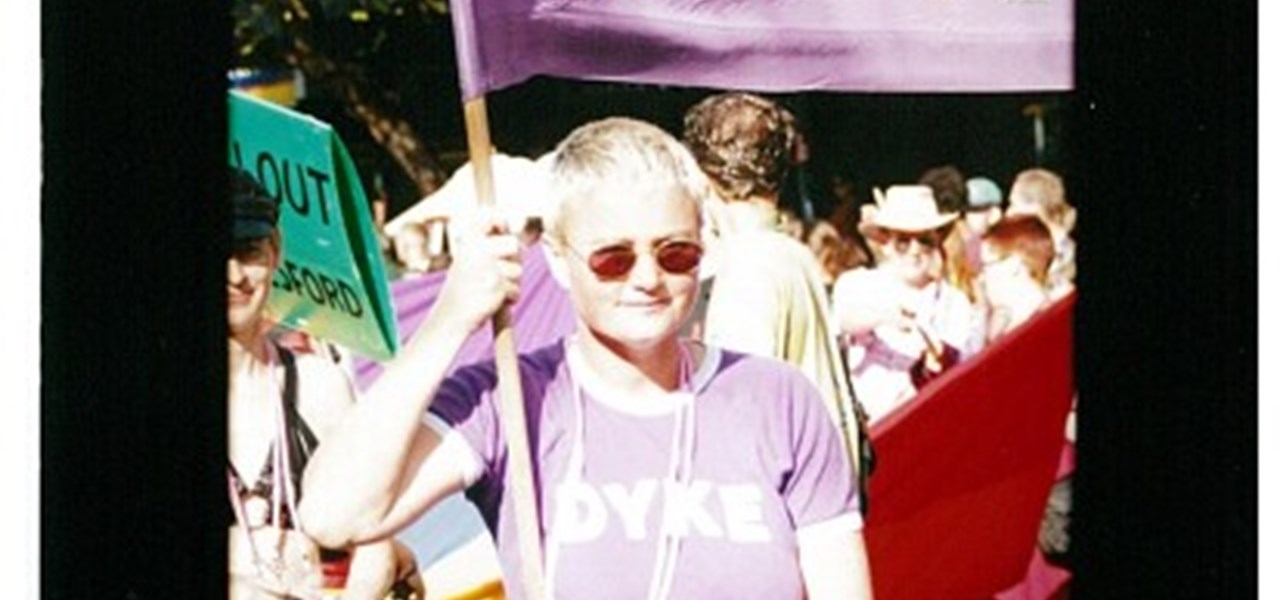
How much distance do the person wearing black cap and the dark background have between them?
0.04 meters

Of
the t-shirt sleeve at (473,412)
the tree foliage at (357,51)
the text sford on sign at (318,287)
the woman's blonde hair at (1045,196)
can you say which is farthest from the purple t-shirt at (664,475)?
the woman's blonde hair at (1045,196)

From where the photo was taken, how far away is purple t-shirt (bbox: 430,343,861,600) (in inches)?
188

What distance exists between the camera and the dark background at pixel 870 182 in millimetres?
4820

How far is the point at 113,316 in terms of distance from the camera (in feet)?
15.9

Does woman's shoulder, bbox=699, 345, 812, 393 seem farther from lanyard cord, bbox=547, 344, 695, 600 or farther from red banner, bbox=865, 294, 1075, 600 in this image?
red banner, bbox=865, 294, 1075, 600

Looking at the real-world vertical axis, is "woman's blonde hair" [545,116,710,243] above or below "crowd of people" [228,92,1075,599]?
above

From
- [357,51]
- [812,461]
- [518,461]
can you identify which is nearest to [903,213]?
[812,461]

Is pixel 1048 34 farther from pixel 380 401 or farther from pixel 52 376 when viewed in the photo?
pixel 52 376

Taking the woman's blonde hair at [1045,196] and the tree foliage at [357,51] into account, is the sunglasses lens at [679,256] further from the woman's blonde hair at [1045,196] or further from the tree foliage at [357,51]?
the woman's blonde hair at [1045,196]

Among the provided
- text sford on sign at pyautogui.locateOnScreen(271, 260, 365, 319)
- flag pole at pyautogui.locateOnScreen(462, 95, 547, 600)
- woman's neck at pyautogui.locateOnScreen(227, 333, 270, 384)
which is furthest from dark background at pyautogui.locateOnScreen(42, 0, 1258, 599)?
flag pole at pyautogui.locateOnScreen(462, 95, 547, 600)

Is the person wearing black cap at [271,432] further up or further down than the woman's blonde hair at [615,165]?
further down

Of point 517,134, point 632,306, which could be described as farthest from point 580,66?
point 632,306

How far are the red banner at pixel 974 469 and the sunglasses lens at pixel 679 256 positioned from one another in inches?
20.4
